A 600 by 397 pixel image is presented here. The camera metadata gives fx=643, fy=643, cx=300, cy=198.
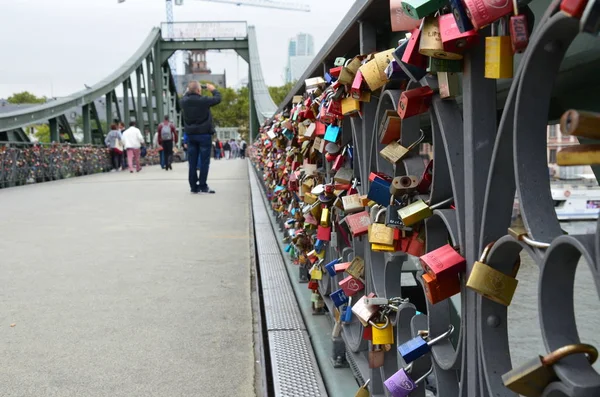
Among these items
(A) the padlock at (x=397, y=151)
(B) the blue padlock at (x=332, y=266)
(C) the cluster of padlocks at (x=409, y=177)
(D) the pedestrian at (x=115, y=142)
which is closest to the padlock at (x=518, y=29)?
(C) the cluster of padlocks at (x=409, y=177)

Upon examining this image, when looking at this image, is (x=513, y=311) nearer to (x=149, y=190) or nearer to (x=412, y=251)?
(x=149, y=190)

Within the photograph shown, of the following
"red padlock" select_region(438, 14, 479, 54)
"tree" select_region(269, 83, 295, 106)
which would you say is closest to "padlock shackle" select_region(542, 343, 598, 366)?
"red padlock" select_region(438, 14, 479, 54)

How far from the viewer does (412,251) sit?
4.20 ft

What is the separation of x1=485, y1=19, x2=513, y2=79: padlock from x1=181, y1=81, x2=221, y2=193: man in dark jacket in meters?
8.75

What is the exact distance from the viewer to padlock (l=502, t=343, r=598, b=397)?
2.31 feet

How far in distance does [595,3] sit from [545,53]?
0.20 m

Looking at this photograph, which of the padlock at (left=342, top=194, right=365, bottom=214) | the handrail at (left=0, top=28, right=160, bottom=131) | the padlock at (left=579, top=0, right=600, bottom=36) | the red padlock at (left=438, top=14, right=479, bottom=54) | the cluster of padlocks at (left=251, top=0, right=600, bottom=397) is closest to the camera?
the padlock at (left=579, top=0, right=600, bottom=36)

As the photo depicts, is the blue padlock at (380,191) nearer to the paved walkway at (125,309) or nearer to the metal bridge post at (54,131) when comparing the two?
the paved walkway at (125,309)

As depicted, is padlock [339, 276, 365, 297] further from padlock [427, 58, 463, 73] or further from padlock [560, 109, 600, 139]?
padlock [560, 109, 600, 139]

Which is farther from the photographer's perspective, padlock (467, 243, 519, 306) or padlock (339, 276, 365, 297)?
padlock (339, 276, 365, 297)

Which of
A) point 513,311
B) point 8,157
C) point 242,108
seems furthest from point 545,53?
point 242,108

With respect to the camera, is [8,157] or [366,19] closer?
[366,19]

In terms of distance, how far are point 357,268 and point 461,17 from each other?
1114mm

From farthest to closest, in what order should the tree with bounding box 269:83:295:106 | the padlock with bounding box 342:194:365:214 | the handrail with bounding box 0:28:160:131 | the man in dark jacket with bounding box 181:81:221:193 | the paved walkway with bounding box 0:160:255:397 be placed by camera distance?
the tree with bounding box 269:83:295:106 < the handrail with bounding box 0:28:160:131 < the man in dark jacket with bounding box 181:81:221:193 < the paved walkway with bounding box 0:160:255:397 < the padlock with bounding box 342:194:365:214
